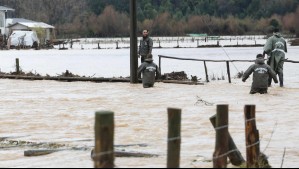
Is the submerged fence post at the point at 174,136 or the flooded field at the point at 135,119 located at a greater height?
the submerged fence post at the point at 174,136

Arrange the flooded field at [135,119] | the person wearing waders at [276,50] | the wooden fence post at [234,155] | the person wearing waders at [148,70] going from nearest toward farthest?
the wooden fence post at [234,155] < the flooded field at [135,119] < the person wearing waders at [148,70] < the person wearing waders at [276,50]

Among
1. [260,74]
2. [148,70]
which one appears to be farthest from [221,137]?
[148,70]

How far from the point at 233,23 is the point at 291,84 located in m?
83.6

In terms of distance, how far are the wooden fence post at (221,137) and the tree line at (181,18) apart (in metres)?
90.0

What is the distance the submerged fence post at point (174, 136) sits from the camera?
703 cm

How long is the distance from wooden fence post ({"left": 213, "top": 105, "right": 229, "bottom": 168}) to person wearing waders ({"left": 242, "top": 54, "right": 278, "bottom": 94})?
10034mm

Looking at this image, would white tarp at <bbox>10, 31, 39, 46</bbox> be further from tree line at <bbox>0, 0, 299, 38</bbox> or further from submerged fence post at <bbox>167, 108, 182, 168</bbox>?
submerged fence post at <bbox>167, 108, 182, 168</bbox>

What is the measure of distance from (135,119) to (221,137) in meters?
6.49

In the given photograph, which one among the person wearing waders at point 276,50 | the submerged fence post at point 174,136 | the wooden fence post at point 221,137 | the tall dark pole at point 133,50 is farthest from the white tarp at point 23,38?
the submerged fence post at point 174,136

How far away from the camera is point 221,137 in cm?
791

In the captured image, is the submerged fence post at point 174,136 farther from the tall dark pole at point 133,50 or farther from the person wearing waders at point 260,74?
the tall dark pole at point 133,50

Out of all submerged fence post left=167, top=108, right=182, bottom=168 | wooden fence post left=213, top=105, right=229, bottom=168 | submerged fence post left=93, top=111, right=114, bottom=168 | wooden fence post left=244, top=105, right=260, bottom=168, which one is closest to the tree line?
wooden fence post left=244, top=105, right=260, bottom=168

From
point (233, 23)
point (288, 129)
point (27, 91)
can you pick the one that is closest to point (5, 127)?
point (288, 129)

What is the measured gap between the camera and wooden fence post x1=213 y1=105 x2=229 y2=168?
7.79 m
